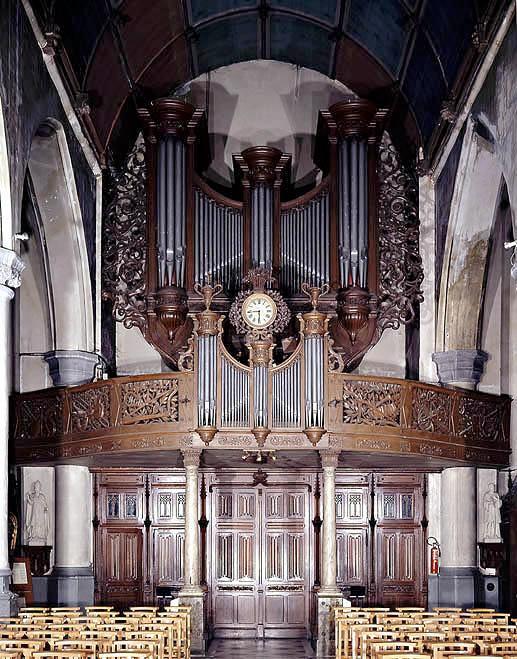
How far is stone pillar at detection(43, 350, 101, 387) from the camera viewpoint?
25.6 m

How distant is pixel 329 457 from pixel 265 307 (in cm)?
373

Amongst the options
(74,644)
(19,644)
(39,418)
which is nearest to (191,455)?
(39,418)

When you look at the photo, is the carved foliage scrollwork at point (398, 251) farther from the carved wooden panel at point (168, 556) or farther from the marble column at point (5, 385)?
the marble column at point (5, 385)

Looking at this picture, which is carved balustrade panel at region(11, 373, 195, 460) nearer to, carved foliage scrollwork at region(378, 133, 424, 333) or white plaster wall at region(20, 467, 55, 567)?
white plaster wall at region(20, 467, 55, 567)

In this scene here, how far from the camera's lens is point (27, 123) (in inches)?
782

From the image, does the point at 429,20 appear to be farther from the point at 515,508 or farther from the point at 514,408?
the point at 515,508

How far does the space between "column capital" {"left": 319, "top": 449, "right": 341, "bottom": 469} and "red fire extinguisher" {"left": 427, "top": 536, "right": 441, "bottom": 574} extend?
17.0ft

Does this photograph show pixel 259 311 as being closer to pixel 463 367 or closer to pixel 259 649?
pixel 463 367

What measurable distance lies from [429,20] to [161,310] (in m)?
7.89

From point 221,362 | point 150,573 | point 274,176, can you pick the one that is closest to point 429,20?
point 274,176

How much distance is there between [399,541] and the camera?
27.1m

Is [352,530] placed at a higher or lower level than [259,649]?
higher

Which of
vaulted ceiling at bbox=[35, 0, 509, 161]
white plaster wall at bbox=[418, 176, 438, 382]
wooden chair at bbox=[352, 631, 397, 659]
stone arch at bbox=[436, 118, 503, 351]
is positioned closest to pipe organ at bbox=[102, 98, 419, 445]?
white plaster wall at bbox=[418, 176, 438, 382]

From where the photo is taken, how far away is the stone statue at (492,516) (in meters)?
26.0
